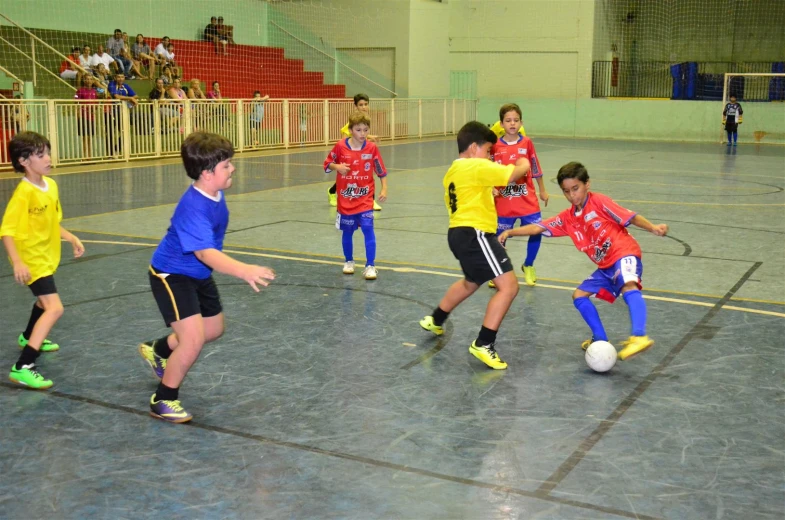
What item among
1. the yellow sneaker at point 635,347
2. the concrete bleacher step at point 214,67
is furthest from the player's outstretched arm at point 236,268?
the concrete bleacher step at point 214,67

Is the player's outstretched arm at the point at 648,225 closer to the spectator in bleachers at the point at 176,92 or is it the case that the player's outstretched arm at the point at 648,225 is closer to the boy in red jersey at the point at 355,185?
the boy in red jersey at the point at 355,185

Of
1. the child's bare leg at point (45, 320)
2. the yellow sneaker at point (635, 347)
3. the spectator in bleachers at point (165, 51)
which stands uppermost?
the spectator in bleachers at point (165, 51)

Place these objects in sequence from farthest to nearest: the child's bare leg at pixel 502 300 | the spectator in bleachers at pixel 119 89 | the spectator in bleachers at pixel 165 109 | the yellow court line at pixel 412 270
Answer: the spectator in bleachers at pixel 165 109 < the spectator in bleachers at pixel 119 89 < the yellow court line at pixel 412 270 < the child's bare leg at pixel 502 300

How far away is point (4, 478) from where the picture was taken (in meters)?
3.78

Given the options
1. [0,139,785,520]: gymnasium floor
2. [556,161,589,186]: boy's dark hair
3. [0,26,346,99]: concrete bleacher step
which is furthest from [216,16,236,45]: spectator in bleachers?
[556,161,589,186]: boy's dark hair

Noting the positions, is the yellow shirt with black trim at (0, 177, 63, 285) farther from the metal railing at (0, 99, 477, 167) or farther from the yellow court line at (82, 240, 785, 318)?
the metal railing at (0, 99, 477, 167)

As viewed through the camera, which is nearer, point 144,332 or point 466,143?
point 466,143

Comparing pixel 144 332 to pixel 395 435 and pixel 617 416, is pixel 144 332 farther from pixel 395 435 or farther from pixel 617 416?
pixel 617 416

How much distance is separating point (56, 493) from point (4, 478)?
1.04 ft

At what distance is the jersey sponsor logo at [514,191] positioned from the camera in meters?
7.65

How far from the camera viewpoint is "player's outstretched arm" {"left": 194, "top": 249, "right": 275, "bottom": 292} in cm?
396

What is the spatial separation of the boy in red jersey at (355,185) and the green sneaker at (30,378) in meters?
3.59

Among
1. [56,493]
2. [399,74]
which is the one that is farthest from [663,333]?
[399,74]

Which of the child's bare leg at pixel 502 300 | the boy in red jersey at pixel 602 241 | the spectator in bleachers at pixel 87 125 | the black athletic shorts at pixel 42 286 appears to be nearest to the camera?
the black athletic shorts at pixel 42 286
